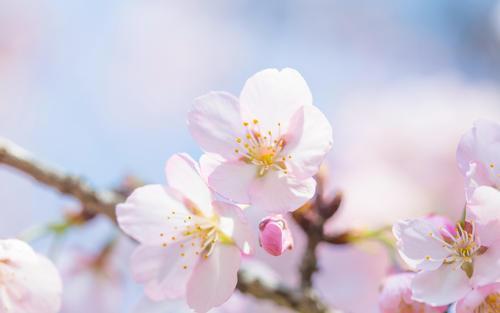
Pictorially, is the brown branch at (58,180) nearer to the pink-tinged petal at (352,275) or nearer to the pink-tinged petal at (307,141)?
the pink-tinged petal at (307,141)

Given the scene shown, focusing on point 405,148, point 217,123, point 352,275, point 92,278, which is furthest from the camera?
point 405,148

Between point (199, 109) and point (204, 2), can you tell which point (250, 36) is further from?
point (199, 109)

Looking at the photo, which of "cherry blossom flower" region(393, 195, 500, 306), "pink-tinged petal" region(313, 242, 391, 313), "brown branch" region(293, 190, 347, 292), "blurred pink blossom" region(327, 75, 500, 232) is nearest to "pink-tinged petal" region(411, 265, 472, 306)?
"cherry blossom flower" region(393, 195, 500, 306)

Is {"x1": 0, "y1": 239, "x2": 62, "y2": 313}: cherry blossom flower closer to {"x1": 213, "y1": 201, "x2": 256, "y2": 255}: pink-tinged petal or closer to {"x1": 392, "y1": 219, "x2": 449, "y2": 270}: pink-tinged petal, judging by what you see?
{"x1": 213, "y1": 201, "x2": 256, "y2": 255}: pink-tinged petal

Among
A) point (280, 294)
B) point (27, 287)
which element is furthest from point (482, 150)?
point (27, 287)

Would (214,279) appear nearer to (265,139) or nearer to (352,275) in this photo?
(265,139)

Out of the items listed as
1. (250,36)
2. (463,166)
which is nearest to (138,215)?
(463,166)
